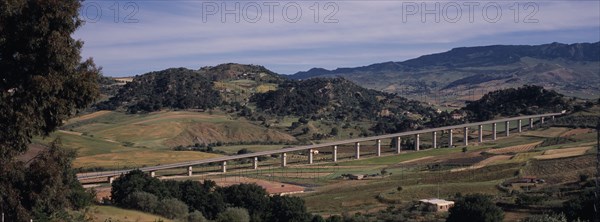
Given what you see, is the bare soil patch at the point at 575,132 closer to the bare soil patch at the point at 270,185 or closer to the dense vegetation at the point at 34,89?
the bare soil patch at the point at 270,185

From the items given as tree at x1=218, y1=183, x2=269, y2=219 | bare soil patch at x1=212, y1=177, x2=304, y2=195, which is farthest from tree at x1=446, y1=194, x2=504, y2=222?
bare soil patch at x1=212, y1=177, x2=304, y2=195

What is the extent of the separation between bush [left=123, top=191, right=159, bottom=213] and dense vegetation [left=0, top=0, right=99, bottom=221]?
58.6ft

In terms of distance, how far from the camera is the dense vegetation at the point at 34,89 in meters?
18.1

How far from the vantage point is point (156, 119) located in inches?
4855

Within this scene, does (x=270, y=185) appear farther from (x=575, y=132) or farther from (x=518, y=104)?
(x=518, y=104)

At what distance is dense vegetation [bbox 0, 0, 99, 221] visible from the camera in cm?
1811

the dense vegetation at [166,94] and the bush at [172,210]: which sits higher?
the dense vegetation at [166,94]

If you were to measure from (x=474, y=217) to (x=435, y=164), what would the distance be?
137 ft

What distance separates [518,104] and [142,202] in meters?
117

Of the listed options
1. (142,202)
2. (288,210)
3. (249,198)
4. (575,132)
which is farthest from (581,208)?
(575,132)

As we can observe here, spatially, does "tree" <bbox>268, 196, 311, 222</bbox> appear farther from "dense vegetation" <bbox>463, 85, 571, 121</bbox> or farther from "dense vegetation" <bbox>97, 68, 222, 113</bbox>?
"dense vegetation" <bbox>97, 68, 222, 113</bbox>

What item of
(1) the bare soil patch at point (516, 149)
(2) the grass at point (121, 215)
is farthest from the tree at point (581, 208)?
(1) the bare soil patch at point (516, 149)

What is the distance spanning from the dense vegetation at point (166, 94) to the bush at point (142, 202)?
10294 cm

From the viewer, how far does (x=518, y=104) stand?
141 meters
